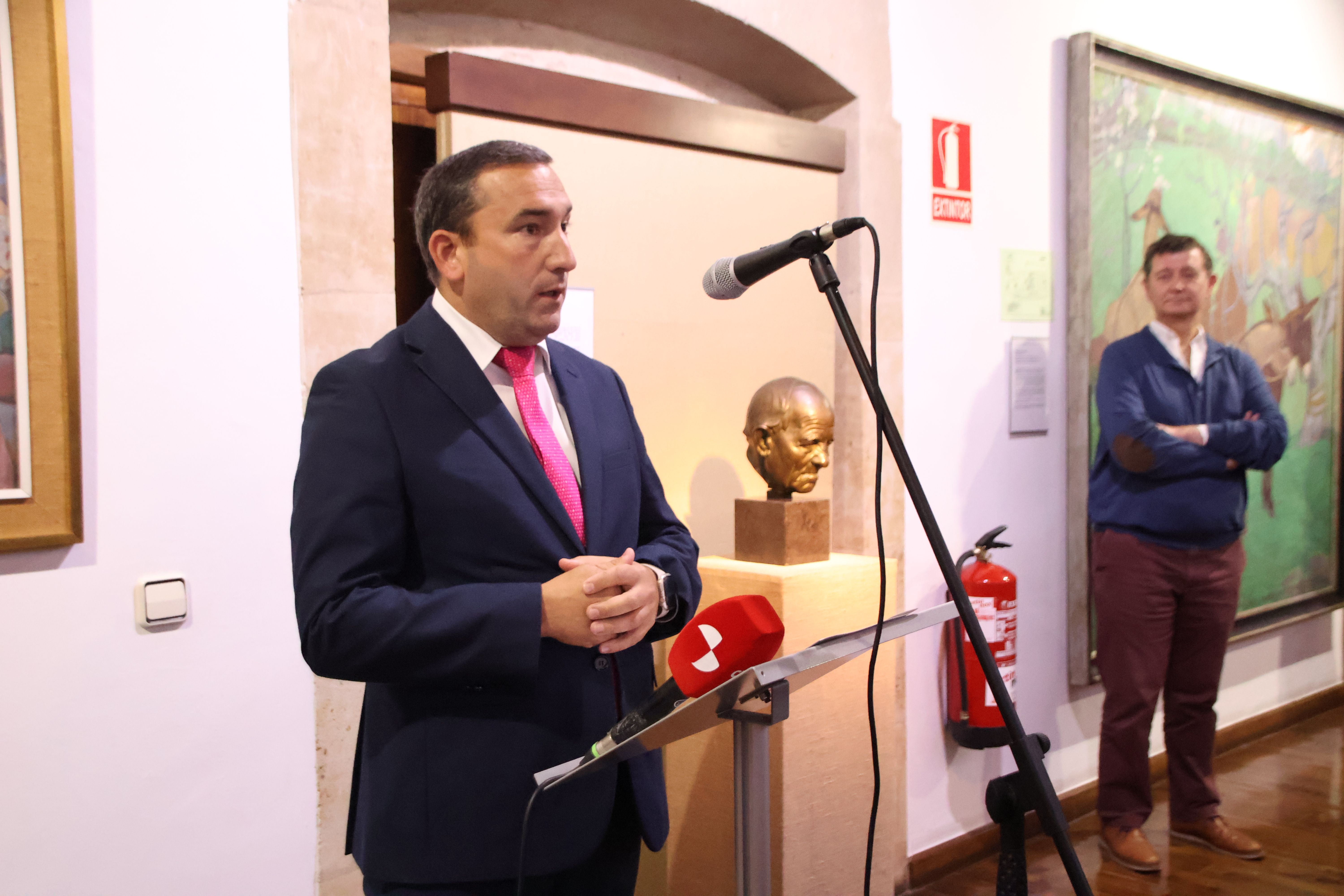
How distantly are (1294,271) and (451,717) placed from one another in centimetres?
450

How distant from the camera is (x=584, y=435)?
1.61 meters

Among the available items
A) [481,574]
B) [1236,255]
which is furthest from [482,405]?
[1236,255]

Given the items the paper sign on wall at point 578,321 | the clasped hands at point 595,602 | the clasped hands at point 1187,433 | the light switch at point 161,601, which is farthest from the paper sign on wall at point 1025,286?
the light switch at point 161,601

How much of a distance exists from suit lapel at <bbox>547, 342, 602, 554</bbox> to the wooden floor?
2.25 metres

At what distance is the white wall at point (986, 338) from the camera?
3.31 m

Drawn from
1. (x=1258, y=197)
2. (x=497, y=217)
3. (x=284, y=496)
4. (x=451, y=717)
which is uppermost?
(x=1258, y=197)

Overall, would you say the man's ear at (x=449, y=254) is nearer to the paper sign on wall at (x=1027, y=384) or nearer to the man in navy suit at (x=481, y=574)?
the man in navy suit at (x=481, y=574)

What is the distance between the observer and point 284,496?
205cm

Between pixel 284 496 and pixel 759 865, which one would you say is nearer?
pixel 759 865

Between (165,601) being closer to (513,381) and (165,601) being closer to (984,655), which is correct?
(513,381)

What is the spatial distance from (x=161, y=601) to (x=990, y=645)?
92.0 inches

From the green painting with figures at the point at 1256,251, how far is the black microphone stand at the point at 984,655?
9.10 ft

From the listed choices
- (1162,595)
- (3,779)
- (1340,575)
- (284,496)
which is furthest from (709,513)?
(1340,575)

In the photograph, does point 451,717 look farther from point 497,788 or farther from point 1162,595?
point 1162,595
